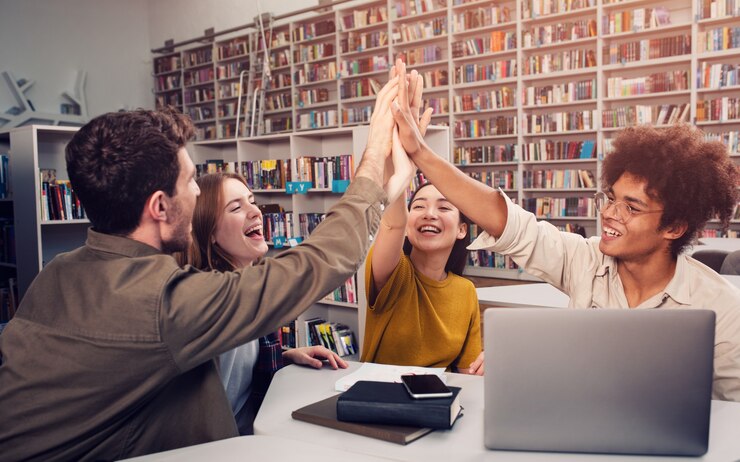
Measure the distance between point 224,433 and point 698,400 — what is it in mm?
859

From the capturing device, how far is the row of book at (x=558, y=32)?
21.2 feet

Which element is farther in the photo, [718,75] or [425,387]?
[718,75]

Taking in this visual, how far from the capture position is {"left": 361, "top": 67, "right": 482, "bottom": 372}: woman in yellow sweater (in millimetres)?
1818

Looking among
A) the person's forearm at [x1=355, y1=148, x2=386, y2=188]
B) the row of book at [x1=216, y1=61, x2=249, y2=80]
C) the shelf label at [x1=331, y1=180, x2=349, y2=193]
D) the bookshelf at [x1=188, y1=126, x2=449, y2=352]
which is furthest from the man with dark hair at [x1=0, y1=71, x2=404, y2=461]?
the row of book at [x1=216, y1=61, x2=249, y2=80]

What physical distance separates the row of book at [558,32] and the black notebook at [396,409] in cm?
626

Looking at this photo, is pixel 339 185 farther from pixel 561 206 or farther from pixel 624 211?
pixel 561 206

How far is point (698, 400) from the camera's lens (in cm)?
99

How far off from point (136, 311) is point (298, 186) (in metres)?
3.21

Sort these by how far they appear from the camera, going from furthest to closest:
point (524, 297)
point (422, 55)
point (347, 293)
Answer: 1. point (422, 55)
2. point (347, 293)
3. point (524, 297)

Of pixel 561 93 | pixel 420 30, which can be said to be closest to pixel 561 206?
pixel 561 93

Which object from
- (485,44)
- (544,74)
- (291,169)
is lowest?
(291,169)

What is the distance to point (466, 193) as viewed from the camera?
1.62 metres

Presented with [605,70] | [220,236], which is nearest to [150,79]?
[605,70]

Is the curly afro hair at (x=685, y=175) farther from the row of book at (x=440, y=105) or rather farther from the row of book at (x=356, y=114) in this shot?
the row of book at (x=356, y=114)
